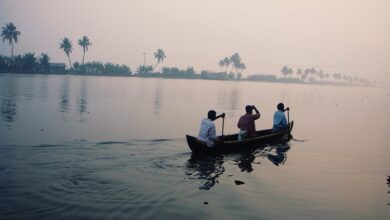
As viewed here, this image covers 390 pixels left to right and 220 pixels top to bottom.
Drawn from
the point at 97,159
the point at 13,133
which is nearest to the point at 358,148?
the point at 97,159

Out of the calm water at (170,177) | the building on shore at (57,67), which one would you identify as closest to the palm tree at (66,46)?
the building on shore at (57,67)

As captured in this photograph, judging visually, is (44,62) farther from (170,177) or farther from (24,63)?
(170,177)

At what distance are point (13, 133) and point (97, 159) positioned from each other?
688 centimetres

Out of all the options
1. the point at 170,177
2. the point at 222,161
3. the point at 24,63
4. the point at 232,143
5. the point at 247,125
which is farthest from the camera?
Answer: the point at 24,63

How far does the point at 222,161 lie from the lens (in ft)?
45.4

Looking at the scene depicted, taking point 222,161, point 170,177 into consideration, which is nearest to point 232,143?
point 222,161

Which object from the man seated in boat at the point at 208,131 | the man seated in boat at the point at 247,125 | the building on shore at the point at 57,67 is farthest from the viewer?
the building on shore at the point at 57,67

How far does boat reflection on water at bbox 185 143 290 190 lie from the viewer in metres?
11.7

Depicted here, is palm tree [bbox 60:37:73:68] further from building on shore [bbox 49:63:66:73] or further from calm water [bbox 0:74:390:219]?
calm water [bbox 0:74:390:219]

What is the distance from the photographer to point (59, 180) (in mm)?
10297

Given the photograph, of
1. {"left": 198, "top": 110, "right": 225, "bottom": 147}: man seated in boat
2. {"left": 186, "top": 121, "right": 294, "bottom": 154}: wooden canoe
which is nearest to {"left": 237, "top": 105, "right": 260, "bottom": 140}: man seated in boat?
{"left": 186, "top": 121, "right": 294, "bottom": 154}: wooden canoe

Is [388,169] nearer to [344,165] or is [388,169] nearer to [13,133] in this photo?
[344,165]

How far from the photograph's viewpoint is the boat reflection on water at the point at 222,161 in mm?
11715

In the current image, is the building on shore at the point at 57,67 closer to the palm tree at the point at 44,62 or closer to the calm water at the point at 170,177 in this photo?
the palm tree at the point at 44,62
